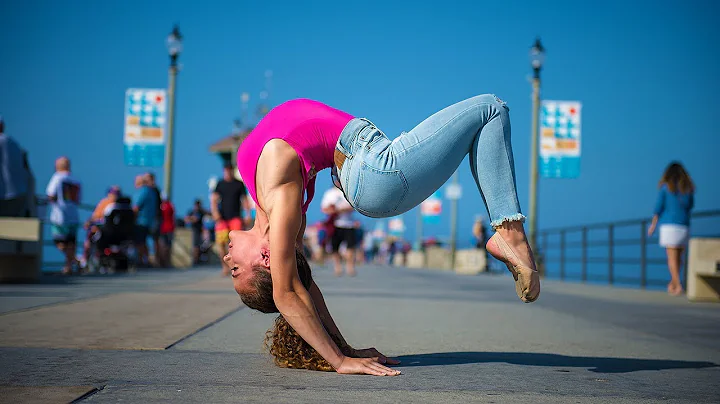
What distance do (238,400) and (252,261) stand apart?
3.08 ft

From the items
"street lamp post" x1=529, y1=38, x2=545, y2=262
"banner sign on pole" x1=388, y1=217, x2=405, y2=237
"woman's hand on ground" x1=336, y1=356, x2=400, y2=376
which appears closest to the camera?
"woman's hand on ground" x1=336, y1=356, x2=400, y2=376

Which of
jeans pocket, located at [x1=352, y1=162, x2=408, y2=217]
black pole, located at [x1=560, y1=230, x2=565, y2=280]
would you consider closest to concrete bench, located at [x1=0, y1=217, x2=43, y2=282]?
jeans pocket, located at [x1=352, y1=162, x2=408, y2=217]

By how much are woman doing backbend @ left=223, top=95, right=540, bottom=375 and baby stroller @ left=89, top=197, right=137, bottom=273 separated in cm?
1235

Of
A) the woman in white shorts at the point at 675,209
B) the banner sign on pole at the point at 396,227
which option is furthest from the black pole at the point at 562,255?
the banner sign on pole at the point at 396,227

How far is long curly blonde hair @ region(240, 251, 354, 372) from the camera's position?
12.0 ft

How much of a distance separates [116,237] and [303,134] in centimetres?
1280

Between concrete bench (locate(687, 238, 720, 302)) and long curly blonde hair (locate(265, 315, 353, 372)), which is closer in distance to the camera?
long curly blonde hair (locate(265, 315, 353, 372))

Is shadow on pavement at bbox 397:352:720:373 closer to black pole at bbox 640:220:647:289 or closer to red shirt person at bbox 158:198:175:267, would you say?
black pole at bbox 640:220:647:289

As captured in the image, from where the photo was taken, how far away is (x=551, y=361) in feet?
14.2

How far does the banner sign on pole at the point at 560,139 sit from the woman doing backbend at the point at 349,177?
56.5 feet

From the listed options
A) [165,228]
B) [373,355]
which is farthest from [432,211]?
[373,355]

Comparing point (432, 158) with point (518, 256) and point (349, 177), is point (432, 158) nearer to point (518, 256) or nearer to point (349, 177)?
point (349, 177)

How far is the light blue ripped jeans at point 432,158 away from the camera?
11.9 ft

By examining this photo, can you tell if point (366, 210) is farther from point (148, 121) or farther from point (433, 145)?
point (148, 121)
